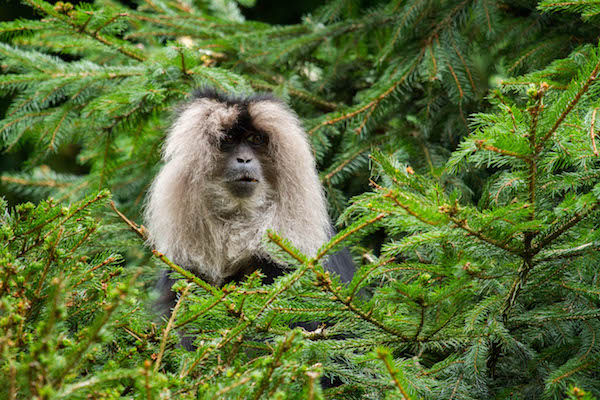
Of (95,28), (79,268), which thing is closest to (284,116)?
(95,28)

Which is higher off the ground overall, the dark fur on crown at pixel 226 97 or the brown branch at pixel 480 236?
the brown branch at pixel 480 236

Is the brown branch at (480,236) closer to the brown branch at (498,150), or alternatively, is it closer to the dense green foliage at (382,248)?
the dense green foliage at (382,248)

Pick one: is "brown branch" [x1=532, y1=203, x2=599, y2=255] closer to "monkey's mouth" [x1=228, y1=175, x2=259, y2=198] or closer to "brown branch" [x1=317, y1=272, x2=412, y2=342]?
"brown branch" [x1=317, y1=272, x2=412, y2=342]

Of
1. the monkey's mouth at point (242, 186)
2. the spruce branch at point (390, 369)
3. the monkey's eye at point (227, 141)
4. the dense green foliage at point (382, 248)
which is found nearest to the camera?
the spruce branch at point (390, 369)

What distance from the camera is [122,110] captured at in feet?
9.26

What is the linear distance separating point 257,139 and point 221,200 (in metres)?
0.39

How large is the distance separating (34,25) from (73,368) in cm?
216

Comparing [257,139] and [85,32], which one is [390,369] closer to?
[257,139]

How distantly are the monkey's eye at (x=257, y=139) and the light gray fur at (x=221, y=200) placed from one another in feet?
0.14

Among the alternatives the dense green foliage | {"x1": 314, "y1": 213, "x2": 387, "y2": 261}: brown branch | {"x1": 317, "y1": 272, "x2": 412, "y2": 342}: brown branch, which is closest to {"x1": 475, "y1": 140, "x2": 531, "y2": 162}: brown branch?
the dense green foliage

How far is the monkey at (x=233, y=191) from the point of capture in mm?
2609

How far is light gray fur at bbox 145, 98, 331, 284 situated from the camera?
2.62 metres

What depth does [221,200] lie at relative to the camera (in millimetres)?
2686

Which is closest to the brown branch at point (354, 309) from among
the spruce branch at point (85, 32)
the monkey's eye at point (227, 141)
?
the monkey's eye at point (227, 141)
